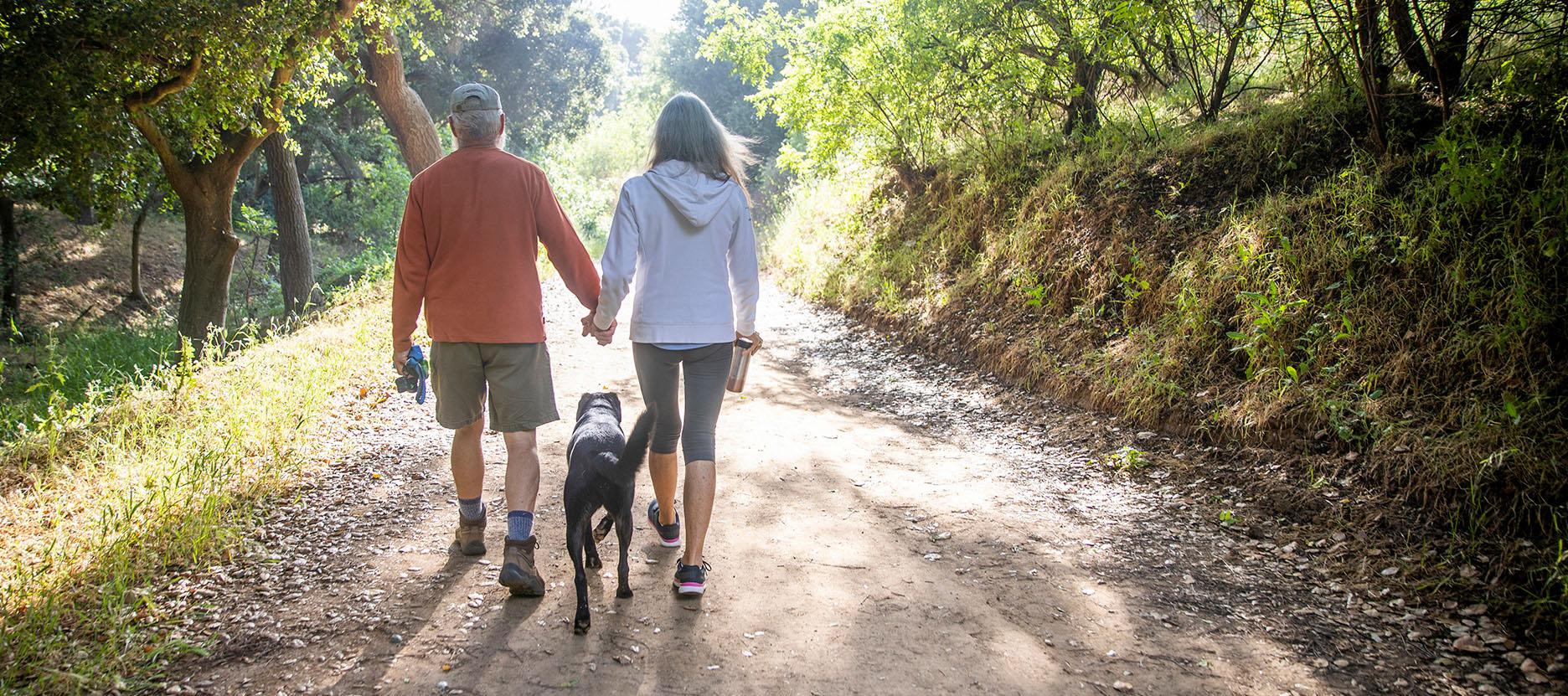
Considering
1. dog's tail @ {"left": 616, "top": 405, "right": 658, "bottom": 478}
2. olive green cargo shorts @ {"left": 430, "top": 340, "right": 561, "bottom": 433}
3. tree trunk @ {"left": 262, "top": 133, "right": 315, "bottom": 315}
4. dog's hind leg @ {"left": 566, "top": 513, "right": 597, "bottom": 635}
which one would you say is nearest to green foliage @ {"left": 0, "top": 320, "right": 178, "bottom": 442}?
tree trunk @ {"left": 262, "top": 133, "right": 315, "bottom": 315}

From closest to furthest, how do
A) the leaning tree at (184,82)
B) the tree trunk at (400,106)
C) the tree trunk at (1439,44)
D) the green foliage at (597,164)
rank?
1. the tree trunk at (1439,44)
2. the leaning tree at (184,82)
3. the tree trunk at (400,106)
4. the green foliage at (597,164)

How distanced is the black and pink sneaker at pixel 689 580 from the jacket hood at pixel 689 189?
1403 mm

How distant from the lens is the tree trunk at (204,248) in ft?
27.9

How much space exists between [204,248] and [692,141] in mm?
7899

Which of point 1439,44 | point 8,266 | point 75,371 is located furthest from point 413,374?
point 8,266

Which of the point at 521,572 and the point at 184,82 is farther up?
the point at 184,82

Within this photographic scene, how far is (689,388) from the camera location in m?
3.24

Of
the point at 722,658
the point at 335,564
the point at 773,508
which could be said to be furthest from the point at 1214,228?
the point at 335,564

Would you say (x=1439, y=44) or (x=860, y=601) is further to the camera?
(x=1439, y=44)

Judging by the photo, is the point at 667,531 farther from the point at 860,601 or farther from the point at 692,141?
the point at 692,141

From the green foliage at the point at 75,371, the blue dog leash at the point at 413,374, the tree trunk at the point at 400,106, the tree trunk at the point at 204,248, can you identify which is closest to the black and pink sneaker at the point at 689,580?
the blue dog leash at the point at 413,374

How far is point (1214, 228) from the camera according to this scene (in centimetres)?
602

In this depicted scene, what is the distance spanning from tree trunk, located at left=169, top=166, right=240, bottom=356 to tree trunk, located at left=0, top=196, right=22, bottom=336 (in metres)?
7.10

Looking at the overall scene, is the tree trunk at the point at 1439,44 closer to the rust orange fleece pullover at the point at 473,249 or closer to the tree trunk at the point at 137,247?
the rust orange fleece pullover at the point at 473,249
